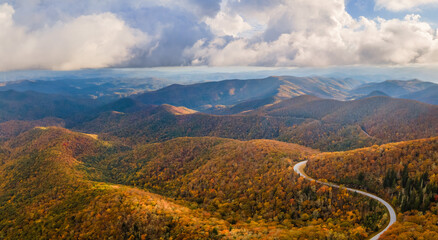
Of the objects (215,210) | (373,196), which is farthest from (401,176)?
(215,210)

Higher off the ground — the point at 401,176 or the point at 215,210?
the point at 401,176

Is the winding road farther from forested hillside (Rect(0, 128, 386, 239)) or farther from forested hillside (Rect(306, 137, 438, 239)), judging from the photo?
forested hillside (Rect(0, 128, 386, 239))

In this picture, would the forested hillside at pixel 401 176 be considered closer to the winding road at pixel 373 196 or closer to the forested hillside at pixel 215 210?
the winding road at pixel 373 196

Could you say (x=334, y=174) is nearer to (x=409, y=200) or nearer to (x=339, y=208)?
(x=339, y=208)

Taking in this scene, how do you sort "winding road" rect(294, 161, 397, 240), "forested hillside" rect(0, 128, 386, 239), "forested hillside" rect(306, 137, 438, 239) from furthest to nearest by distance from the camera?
"forested hillside" rect(0, 128, 386, 239) → "winding road" rect(294, 161, 397, 240) → "forested hillside" rect(306, 137, 438, 239)

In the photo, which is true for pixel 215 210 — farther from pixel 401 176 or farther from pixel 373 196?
pixel 401 176

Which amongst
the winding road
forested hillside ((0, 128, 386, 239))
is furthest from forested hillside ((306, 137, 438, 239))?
forested hillside ((0, 128, 386, 239))

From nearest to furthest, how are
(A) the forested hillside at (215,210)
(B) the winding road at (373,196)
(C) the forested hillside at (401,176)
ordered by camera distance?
1. (C) the forested hillside at (401,176)
2. (B) the winding road at (373,196)
3. (A) the forested hillside at (215,210)

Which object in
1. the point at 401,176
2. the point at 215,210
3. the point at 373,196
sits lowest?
the point at 215,210

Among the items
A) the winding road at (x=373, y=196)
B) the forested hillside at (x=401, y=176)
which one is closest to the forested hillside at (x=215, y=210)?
the winding road at (x=373, y=196)
